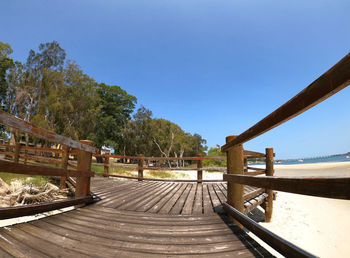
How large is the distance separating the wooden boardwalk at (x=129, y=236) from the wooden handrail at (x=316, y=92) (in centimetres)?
123

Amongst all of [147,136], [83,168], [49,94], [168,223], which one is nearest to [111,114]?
[147,136]

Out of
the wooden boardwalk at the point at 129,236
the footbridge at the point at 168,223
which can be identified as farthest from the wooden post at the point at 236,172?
the wooden boardwalk at the point at 129,236

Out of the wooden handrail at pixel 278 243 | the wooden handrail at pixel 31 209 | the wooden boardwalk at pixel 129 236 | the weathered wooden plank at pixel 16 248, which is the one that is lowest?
the wooden boardwalk at pixel 129 236

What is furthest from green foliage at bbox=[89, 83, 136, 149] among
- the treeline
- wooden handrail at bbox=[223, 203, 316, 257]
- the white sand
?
wooden handrail at bbox=[223, 203, 316, 257]

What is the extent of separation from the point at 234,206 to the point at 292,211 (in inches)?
181

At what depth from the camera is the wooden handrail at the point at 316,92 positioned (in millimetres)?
766

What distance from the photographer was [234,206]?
2.34 meters

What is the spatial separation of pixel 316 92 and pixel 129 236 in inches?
83.8

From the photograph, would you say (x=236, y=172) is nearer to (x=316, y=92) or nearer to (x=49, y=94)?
(x=316, y=92)

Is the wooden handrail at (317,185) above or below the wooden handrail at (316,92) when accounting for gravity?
below

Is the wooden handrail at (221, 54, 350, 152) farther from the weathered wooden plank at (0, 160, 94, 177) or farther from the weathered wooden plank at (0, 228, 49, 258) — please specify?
the weathered wooden plank at (0, 160, 94, 177)

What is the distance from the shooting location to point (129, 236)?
70.4 inches

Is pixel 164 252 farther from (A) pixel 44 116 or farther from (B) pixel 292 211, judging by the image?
(A) pixel 44 116

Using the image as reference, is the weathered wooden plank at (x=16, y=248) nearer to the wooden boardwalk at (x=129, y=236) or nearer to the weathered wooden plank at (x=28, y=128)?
the wooden boardwalk at (x=129, y=236)
